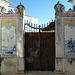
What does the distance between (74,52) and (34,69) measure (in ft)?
8.12

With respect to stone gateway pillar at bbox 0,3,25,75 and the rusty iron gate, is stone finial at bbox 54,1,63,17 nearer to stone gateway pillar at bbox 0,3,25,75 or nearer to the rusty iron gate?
the rusty iron gate

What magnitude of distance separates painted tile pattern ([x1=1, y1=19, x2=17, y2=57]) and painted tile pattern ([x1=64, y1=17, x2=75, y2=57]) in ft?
9.32

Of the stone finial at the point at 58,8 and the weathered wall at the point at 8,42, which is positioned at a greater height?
the stone finial at the point at 58,8

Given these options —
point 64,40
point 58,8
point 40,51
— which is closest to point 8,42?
point 40,51

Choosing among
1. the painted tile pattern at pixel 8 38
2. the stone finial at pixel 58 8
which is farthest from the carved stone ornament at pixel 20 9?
the stone finial at pixel 58 8

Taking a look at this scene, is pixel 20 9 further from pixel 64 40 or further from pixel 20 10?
pixel 64 40

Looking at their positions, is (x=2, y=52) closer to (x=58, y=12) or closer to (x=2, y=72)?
(x=2, y=72)

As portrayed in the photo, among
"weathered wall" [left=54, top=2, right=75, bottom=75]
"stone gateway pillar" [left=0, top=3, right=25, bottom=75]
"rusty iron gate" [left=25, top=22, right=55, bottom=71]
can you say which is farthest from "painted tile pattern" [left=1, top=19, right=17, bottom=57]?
"weathered wall" [left=54, top=2, right=75, bottom=75]

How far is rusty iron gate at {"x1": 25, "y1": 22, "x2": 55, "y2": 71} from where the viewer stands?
5.64m

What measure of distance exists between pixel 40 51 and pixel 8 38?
198cm

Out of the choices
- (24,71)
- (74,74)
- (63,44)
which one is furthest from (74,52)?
(24,71)

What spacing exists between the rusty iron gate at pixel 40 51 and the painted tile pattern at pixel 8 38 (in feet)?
2.50

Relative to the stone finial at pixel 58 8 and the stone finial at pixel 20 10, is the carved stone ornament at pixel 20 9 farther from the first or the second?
the stone finial at pixel 58 8

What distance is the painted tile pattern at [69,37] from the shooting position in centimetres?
524
